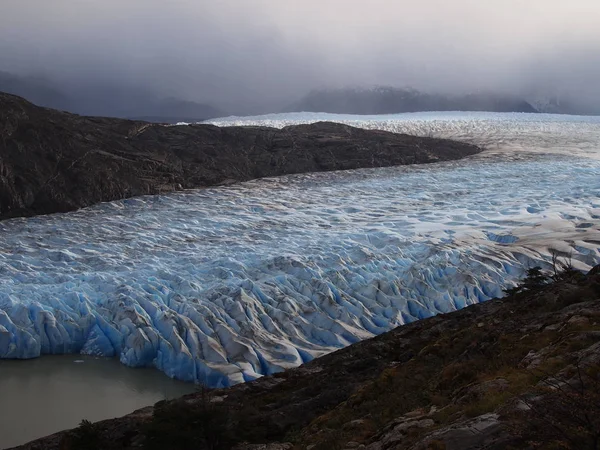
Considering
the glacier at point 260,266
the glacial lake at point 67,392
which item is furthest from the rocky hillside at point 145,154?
the glacial lake at point 67,392

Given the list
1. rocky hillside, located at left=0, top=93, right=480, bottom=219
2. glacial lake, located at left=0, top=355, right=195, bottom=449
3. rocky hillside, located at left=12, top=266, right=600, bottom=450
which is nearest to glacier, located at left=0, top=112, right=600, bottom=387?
glacial lake, located at left=0, top=355, right=195, bottom=449

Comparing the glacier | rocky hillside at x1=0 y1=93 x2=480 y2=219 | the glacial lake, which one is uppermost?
rocky hillside at x1=0 y1=93 x2=480 y2=219

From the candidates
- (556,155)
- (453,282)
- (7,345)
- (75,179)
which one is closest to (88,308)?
(7,345)

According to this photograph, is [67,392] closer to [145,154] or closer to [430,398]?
[430,398]

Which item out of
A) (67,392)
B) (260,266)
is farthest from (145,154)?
(67,392)

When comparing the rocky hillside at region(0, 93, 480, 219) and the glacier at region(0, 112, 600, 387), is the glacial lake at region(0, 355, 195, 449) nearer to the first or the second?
the glacier at region(0, 112, 600, 387)
